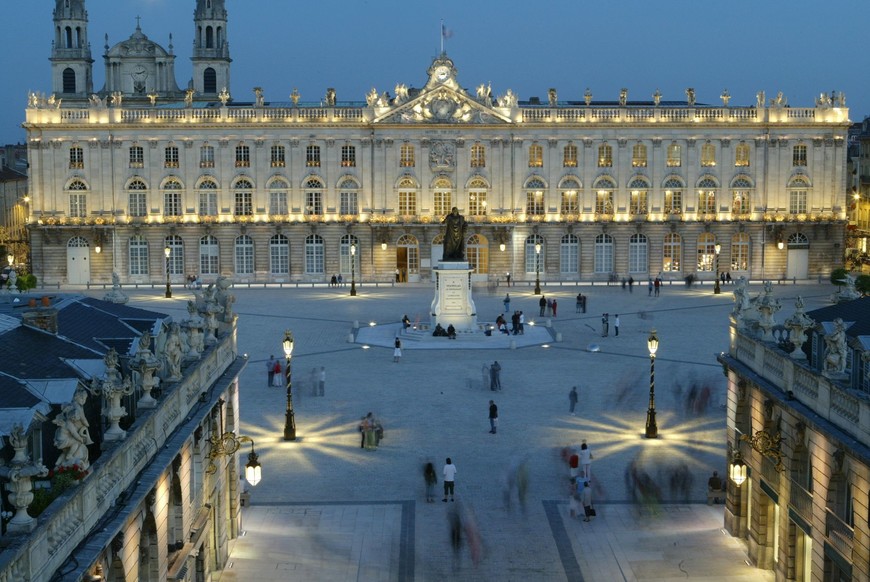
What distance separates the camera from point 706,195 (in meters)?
91.9

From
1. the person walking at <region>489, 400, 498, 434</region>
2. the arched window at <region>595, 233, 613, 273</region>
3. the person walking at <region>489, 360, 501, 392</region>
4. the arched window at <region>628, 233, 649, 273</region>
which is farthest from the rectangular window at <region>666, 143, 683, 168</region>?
the person walking at <region>489, 400, 498, 434</region>

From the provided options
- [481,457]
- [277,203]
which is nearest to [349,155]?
[277,203]

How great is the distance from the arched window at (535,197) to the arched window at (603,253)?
4.98 m

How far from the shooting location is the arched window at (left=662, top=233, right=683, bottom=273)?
91875 millimetres

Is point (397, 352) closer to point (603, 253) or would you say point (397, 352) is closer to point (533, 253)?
point (533, 253)

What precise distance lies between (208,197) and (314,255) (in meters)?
9.08

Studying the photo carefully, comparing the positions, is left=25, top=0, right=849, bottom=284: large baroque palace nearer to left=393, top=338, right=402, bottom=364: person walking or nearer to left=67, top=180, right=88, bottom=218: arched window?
left=67, top=180, right=88, bottom=218: arched window

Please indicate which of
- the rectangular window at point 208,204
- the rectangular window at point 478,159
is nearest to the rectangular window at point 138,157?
the rectangular window at point 208,204

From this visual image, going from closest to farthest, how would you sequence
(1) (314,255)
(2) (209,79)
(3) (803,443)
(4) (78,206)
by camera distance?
(3) (803,443), (4) (78,206), (1) (314,255), (2) (209,79)

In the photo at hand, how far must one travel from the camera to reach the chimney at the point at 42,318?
22.4 metres

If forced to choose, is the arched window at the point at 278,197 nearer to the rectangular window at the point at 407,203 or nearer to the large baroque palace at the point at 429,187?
the large baroque palace at the point at 429,187

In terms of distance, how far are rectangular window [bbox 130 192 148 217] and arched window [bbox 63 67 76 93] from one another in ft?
108

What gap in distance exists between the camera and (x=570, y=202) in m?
91.8

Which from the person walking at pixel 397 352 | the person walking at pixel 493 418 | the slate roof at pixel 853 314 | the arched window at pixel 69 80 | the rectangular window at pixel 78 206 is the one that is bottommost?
the person walking at pixel 493 418
